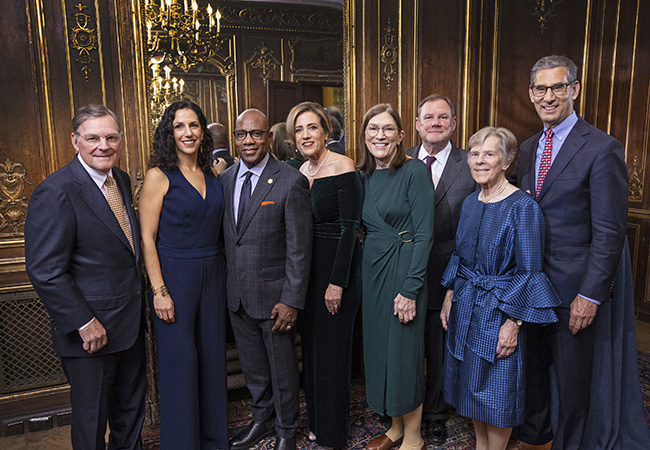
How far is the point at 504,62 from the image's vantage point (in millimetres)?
3963

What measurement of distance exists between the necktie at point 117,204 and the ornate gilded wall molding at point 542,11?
147 inches

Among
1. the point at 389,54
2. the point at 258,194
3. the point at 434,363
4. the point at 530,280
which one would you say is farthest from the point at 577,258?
the point at 389,54

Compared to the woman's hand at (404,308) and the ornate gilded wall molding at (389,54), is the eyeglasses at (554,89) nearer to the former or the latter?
the woman's hand at (404,308)

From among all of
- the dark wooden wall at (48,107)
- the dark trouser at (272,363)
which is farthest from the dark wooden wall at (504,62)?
the dark trouser at (272,363)

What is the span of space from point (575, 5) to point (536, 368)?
3540 millimetres

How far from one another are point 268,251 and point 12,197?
168cm

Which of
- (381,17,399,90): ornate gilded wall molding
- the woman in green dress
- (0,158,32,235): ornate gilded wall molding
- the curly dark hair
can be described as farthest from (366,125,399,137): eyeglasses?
(0,158,32,235): ornate gilded wall molding

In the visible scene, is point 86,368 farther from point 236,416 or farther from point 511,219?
point 511,219

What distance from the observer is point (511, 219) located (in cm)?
207

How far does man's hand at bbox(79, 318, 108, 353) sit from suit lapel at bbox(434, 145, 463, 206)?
5.98ft

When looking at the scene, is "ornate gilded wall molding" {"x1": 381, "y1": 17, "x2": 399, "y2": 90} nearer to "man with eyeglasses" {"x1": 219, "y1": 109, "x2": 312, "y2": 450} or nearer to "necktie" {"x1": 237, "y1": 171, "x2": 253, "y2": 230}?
"man with eyeglasses" {"x1": 219, "y1": 109, "x2": 312, "y2": 450}

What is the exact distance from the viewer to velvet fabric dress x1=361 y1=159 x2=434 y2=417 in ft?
7.41

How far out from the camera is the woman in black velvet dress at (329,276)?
2363mm

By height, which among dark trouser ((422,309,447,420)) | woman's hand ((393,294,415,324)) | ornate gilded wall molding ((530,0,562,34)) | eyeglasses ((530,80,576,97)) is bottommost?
dark trouser ((422,309,447,420))
